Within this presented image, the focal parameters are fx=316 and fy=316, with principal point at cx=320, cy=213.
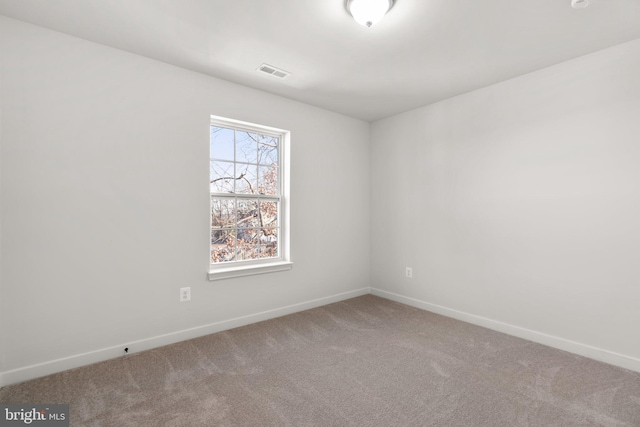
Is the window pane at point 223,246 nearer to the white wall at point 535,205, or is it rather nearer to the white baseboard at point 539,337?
the white wall at point 535,205

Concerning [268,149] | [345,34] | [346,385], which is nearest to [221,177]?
[268,149]

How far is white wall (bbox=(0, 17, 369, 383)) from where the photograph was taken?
2.12m

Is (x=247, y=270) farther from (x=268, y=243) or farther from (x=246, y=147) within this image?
(x=246, y=147)

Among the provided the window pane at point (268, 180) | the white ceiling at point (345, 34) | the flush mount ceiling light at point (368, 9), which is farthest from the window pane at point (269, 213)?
the flush mount ceiling light at point (368, 9)

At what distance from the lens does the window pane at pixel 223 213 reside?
3.09 m

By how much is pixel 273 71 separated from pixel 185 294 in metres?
2.15

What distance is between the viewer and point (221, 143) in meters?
3.14

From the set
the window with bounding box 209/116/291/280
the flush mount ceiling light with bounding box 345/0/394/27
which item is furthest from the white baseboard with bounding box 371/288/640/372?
the flush mount ceiling light with bounding box 345/0/394/27

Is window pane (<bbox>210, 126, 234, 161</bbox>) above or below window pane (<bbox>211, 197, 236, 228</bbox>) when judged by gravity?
above

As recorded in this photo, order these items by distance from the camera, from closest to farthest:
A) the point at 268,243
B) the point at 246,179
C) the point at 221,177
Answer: the point at 221,177
the point at 246,179
the point at 268,243

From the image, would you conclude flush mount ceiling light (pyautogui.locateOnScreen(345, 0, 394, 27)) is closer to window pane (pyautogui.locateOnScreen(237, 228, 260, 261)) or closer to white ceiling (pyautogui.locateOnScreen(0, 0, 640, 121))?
white ceiling (pyautogui.locateOnScreen(0, 0, 640, 121))

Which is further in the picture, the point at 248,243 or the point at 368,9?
the point at 248,243

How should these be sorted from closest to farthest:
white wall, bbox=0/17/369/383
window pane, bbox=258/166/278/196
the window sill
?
white wall, bbox=0/17/369/383, the window sill, window pane, bbox=258/166/278/196

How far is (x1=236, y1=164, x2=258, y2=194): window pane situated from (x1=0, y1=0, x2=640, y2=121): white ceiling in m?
0.85
